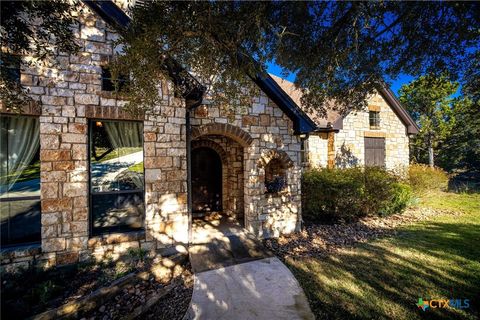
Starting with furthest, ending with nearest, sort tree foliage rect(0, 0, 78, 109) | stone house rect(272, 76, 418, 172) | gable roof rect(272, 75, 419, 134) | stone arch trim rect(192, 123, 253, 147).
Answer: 1. stone house rect(272, 76, 418, 172)
2. gable roof rect(272, 75, 419, 134)
3. stone arch trim rect(192, 123, 253, 147)
4. tree foliage rect(0, 0, 78, 109)

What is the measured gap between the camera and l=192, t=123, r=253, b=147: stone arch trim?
5020mm

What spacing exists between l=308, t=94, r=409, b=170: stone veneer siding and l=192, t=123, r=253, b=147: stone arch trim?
570 cm

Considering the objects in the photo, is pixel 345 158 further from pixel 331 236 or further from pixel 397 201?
pixel 331 236

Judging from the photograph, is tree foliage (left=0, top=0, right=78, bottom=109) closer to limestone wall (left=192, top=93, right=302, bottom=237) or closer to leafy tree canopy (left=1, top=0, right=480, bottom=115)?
leafy tree canopy (left=1, top=0, right=480, bottom=115)

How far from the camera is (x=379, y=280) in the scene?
12.6 ft

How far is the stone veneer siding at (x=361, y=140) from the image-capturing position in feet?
34.1

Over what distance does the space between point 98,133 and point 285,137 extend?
14.8 feet

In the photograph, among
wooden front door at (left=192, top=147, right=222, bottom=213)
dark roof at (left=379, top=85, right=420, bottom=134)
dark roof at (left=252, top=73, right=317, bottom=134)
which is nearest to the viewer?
dark roof at (left=252, top=73, right=317, bottom=134)

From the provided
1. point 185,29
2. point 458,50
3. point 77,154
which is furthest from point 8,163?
point 458,50

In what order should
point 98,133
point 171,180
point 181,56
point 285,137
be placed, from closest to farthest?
point 181,56 < point 98,133 < point 171,180 < point 285,137

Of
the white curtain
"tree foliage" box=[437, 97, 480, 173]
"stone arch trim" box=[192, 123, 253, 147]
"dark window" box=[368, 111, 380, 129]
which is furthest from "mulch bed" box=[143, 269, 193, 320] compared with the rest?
"tree foliage" box=[437, 97, 480, 173]

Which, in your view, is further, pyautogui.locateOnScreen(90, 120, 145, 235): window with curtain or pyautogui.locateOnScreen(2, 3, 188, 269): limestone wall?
pyautogui.locateOnScreen(90, 120, 145, 235): window with curtain

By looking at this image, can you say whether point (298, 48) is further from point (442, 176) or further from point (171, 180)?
point (442, 176)

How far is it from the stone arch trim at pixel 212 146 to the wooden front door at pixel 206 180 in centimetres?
20
